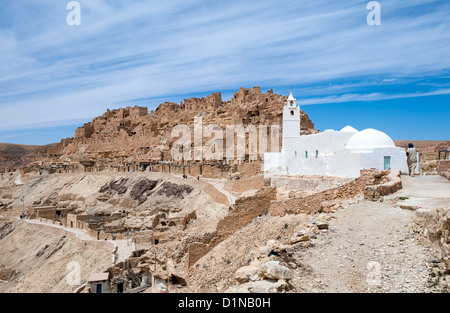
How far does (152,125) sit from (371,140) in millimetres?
39758

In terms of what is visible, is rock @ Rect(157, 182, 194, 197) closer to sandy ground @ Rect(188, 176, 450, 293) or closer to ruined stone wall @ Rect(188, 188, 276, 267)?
ruined stone wall @ Rect(188, 188, 276, 267)

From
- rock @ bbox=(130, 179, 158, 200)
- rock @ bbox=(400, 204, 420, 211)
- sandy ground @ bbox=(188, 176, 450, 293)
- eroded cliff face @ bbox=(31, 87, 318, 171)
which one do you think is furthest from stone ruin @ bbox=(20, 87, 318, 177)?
rock @ bbox=(400, 204, 420, 211)

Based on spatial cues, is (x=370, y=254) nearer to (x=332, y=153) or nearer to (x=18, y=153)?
(x=332, y=153)

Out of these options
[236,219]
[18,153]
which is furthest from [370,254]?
[18,153]

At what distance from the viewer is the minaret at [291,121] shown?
26203mm

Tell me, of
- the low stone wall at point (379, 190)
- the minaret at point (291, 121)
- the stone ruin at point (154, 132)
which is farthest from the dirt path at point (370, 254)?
the stone ruin at point (154, 132)

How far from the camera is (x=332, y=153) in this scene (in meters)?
22.0

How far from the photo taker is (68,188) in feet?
144

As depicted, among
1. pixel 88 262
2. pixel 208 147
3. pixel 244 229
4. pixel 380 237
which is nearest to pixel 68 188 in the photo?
pixel 208 147

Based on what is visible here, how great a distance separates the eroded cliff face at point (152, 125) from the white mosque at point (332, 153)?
9.29m

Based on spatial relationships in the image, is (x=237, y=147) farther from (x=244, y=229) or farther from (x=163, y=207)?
(x=244, y=229)

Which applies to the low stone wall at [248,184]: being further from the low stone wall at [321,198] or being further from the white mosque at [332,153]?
the low stone wall at [321,198]

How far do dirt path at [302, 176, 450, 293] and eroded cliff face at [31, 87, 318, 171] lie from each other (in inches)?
1036
